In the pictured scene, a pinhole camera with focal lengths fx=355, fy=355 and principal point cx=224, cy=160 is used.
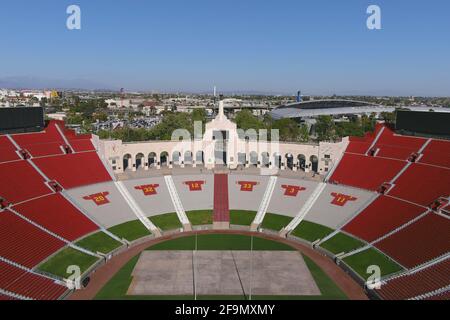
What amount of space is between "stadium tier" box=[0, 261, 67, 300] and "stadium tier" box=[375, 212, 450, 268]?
3056 centimetres

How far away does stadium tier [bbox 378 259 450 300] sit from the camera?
28406mm

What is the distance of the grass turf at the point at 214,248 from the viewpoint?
29891mm

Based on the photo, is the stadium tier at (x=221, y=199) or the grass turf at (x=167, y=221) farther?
the stadium tier at (x=221, y=199)

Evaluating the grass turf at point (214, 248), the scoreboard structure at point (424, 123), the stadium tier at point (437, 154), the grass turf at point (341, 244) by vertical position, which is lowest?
the grass turf at point (214, 248)

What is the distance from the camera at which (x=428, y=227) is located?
35438 millimetres

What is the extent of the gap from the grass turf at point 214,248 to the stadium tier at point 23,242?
23.1 feet

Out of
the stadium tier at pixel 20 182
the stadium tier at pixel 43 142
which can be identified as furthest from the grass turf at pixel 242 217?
the stadium tier at pixel 43 142

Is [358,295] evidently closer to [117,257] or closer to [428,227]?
[428,227]

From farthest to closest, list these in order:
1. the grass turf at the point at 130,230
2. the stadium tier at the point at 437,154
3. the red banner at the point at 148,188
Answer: the red banner at the point at 148,188 < the stadium tier at the point at 437,154 < the grass turf at the point at 130,230

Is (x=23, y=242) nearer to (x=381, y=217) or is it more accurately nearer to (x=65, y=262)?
(x=65, y=262)

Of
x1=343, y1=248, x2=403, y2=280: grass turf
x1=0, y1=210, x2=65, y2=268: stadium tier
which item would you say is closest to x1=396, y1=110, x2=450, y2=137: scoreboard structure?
x1=343, y1=248, x2=403, y2=280: grass turf

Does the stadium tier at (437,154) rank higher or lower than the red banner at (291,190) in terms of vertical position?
higher

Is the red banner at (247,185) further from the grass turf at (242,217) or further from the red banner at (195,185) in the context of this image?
the red banner at (195,185)

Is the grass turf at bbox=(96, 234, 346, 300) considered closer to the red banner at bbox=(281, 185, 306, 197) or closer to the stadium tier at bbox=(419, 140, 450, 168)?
the red banner at bbox=(281, 185, 306, 197)
